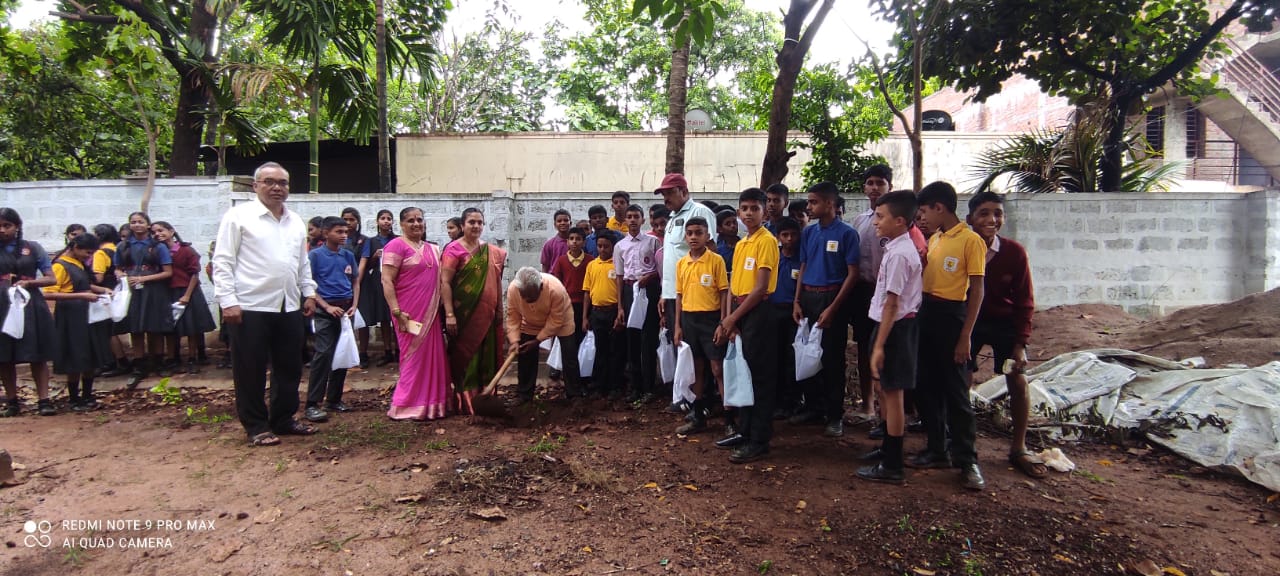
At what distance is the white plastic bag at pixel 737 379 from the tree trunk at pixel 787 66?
10.2 feet

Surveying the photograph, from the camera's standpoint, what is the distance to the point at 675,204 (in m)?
4.76

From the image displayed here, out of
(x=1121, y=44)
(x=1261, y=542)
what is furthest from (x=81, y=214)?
(x=1121, y=44)

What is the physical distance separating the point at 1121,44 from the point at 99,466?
9831 mm

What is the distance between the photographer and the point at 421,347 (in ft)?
17.0

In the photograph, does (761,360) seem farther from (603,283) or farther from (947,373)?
(603,283)

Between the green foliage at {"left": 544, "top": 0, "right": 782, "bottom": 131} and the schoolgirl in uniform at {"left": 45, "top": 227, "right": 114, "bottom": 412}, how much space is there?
41.3 feet

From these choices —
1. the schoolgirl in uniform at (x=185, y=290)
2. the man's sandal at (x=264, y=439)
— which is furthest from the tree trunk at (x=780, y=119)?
the schoolgirl in uniform at (x=185, y=290)

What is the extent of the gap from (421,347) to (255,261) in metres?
1.30

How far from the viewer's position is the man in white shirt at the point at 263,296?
431 centimetres

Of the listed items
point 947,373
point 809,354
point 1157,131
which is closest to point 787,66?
Result: point 809,354

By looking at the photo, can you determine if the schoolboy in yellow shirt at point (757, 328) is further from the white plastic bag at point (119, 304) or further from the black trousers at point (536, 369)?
the white plastic bag at point (119, 304)

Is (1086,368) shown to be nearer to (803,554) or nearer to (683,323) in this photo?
(683,323)

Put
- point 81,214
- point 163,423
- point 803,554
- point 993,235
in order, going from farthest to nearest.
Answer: point 81,214, point 163,423, point 993,235, point 803,554

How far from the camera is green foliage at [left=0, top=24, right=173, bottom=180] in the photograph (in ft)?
34.6
